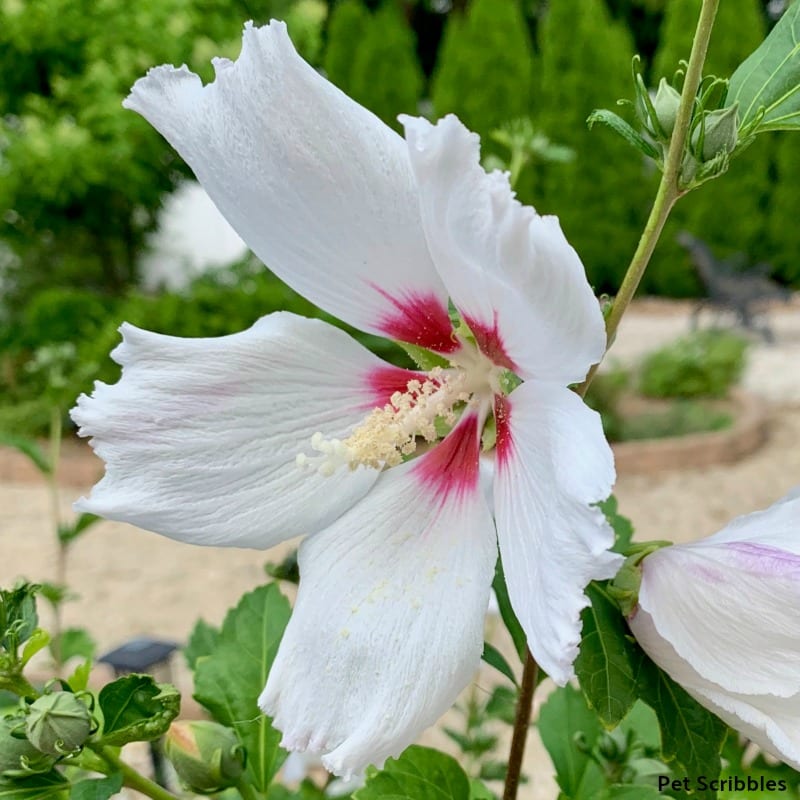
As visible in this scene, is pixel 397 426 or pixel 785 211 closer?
pixel 397 426

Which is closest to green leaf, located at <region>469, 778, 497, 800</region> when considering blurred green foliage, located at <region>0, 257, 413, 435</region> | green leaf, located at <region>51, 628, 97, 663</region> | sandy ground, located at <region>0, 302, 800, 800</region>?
green leaf, located at <region>51, 628, 97, 663</region>

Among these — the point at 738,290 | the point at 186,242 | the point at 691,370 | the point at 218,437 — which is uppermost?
the point at 186,242

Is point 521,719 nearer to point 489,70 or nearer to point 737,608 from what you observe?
point 737,608

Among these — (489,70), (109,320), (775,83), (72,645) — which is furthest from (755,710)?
(489,70)

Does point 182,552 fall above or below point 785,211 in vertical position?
below

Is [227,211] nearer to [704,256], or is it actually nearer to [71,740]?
[71,740]

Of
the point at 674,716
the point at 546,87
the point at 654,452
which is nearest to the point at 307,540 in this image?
the point at 674,716
